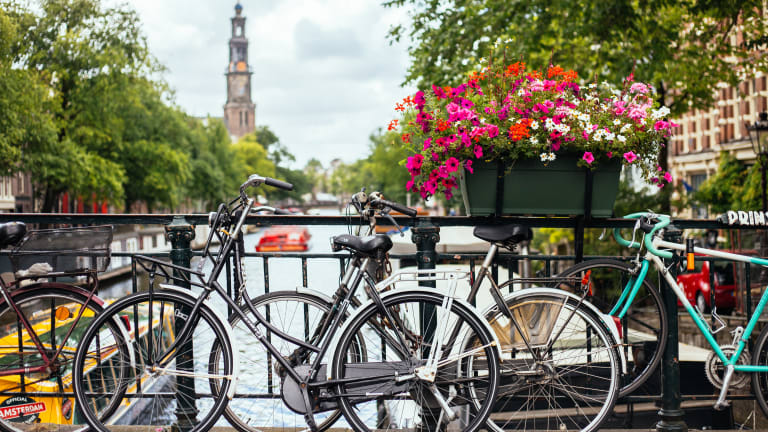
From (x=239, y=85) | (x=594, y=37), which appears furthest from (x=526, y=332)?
(x=239, y=85)

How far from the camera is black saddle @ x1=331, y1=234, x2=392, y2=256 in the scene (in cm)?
387

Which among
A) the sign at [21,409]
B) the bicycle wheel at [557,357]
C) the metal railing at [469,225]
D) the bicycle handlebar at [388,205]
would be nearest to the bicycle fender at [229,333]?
the metal railing at [469,225]

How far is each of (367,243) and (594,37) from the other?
1012cm

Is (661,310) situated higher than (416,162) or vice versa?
(416,162)

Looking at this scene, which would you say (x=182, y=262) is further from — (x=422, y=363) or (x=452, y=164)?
(x=452, y=164)

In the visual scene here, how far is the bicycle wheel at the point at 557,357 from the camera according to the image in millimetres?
3961

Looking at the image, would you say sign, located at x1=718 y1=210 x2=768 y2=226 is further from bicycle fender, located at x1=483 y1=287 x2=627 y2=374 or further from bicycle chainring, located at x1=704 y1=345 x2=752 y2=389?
bicycle fender, located at x1=483 y1=287 x2=627 y2=374

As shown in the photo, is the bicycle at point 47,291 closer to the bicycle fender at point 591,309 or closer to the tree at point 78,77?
the bicycle fender at point 591,309

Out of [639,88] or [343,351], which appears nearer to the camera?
[343,351]

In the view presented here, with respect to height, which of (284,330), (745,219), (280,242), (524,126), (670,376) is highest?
(524,126)

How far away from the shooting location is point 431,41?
1523 cm

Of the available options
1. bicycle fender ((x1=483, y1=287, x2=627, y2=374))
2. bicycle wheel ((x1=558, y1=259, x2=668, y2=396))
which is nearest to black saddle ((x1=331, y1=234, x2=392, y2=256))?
bicycle fender ((x1=483, y1=287, x2=627, y2=374))

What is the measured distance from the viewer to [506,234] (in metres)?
3.93

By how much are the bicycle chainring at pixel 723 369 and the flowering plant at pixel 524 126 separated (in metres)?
1.05
